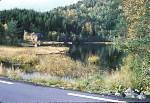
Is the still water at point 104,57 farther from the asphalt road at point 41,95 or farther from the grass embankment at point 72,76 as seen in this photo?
the asphalt road at point 41,95

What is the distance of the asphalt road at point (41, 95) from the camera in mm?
6672

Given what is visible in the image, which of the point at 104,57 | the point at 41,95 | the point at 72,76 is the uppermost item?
the point at 41,95

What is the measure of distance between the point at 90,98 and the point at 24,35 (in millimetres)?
92209

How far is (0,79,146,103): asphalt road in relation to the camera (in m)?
6.67

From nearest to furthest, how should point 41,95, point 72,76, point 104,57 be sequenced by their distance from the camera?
point 41,95
point 72,76
point 104,57

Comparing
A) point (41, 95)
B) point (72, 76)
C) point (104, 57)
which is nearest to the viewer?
point (41, 95)

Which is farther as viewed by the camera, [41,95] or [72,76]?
[72,76]

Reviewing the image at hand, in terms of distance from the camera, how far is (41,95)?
7309mm

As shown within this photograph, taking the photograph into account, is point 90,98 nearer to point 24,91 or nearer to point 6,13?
point 24,91

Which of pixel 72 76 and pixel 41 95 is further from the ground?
pixel 41 95

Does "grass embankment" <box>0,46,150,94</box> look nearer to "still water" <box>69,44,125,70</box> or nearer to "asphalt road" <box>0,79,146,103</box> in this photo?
"asphalt road" <box>0,79,146,103</box>

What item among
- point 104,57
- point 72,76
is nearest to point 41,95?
point 72,76

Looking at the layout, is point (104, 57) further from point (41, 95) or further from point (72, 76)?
point (41, 95)

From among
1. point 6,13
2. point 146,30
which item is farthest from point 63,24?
point 146,30
